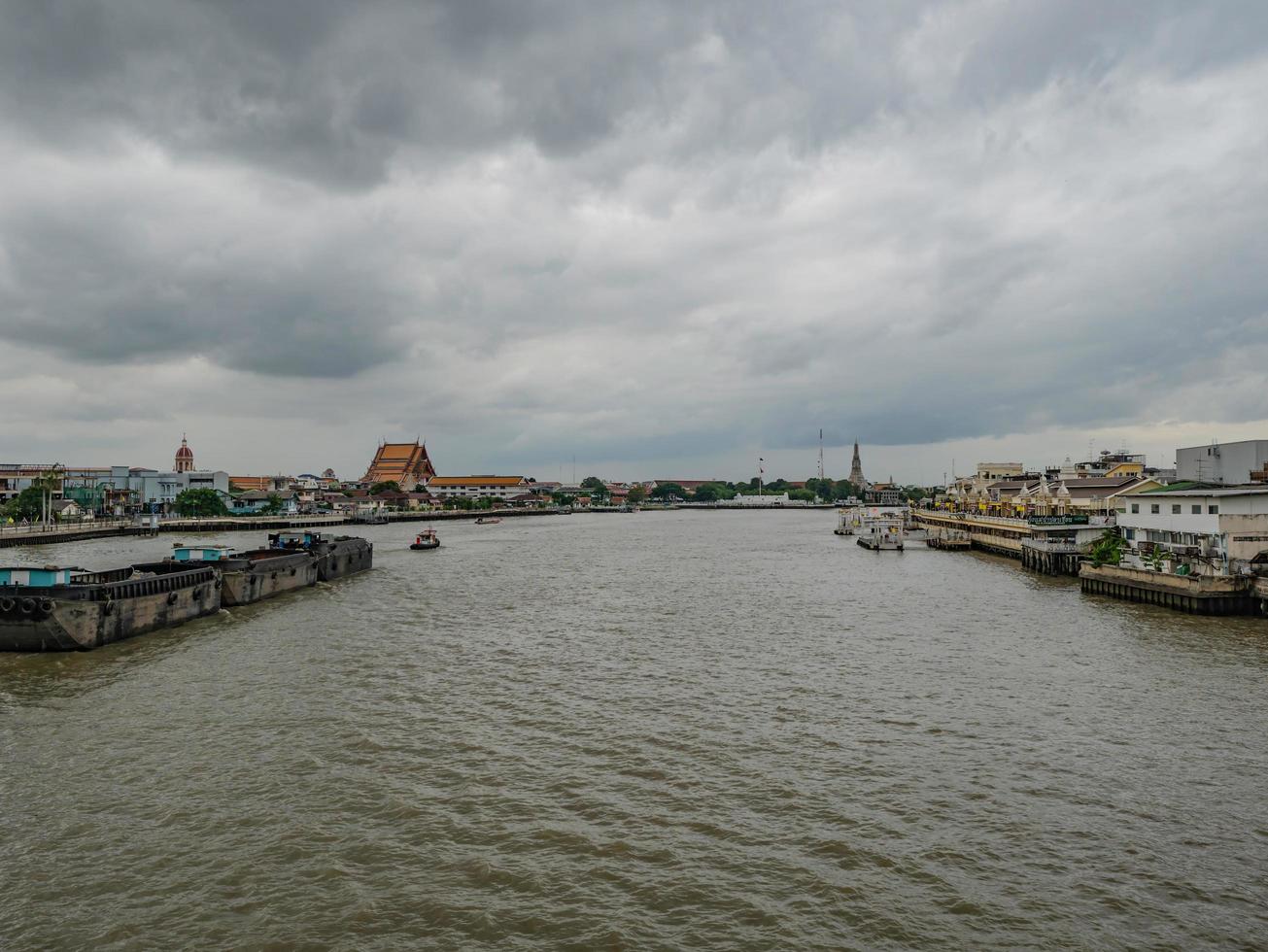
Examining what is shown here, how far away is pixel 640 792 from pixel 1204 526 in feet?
132

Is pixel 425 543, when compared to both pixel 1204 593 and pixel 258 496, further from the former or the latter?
pixel 258 496

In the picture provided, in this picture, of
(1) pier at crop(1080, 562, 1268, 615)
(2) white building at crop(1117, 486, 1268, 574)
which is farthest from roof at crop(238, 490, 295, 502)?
(1) pier at crop(1080, 562, 1268, 615)

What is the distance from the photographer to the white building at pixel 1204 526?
36125mm

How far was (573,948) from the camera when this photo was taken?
372 inches

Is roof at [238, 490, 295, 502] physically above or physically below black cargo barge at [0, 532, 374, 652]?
above

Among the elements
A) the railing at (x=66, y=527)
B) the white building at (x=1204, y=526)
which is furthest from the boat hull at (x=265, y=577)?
the railing at (x=66, y=527)

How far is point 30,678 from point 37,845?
14.1 meters

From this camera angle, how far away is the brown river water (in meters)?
10.1

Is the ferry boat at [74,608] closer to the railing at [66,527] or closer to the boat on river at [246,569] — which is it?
the boat on river at [246,569]

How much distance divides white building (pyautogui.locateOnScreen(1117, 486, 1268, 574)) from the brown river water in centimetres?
952

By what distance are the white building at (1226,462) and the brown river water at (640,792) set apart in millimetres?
24174

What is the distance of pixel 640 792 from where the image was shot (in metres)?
14.2

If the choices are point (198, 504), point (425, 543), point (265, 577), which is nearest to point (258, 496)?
point (198, 504)

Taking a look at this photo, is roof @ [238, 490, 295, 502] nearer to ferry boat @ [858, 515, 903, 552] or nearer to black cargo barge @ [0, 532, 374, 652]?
black cargo barge @ [0, 532, 374, 652]
